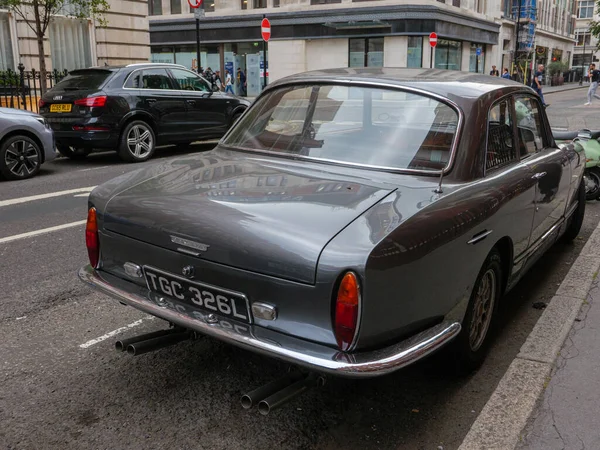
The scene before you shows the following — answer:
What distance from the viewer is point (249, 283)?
103 inches

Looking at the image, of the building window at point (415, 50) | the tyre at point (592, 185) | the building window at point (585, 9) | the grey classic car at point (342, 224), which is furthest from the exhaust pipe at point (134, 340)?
the building window at point (585, 9)

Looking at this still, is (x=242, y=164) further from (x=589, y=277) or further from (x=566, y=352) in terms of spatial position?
(x=589, y=277)

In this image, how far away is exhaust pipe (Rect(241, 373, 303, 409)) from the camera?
2471mm

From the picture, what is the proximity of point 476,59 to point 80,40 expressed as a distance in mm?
30044

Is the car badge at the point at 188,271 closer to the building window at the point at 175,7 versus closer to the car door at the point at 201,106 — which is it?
the car door at the point at 201,106

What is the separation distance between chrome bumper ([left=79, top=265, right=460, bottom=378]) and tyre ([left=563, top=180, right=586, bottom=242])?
12.1ft

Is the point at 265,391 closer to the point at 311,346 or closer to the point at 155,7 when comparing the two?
the point at 311,346

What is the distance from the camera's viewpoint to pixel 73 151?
12000 mm

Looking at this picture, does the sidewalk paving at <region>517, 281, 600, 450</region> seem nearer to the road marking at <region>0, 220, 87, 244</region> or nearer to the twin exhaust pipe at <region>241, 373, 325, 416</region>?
the twin exhaust pipe at <region>241, 373, 325, 416</region>

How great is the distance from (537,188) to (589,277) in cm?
141

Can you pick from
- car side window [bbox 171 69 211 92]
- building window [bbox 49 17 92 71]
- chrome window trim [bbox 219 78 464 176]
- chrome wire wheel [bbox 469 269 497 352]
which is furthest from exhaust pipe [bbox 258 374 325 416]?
building window [bbox 49 17 92 71]

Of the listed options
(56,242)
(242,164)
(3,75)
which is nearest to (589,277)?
(242,164)

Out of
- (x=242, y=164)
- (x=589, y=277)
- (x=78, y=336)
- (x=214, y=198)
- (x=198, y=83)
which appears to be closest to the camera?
(x=214, y=198)

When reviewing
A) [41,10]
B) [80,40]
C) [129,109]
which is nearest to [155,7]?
[80,40]
